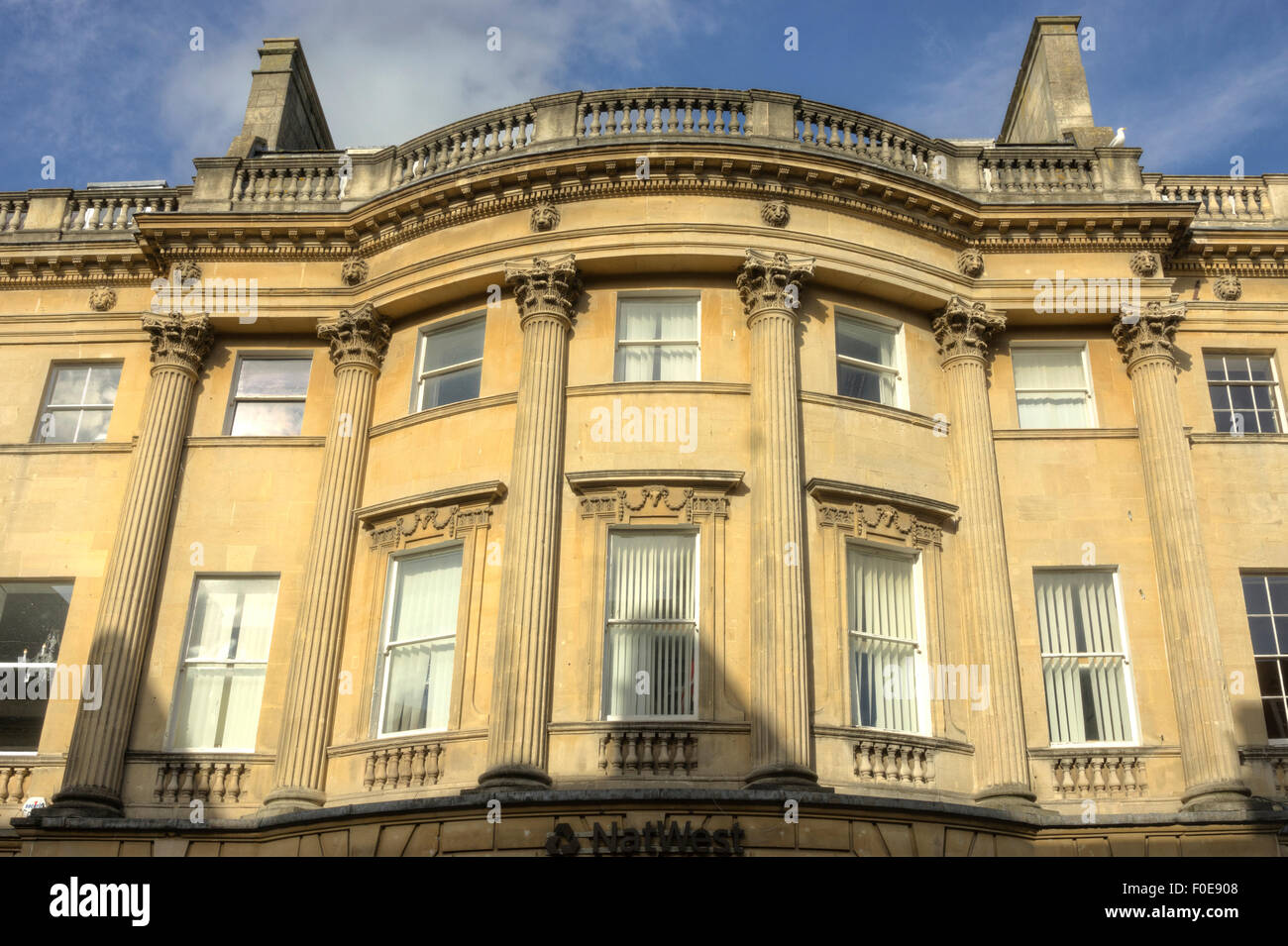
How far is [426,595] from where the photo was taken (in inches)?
669

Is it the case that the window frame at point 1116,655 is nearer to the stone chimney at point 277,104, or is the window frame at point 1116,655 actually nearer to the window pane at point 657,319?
the window pane at point 657,319

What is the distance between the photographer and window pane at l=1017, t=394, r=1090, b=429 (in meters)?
19.0

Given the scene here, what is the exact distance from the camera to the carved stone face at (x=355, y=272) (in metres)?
19.5

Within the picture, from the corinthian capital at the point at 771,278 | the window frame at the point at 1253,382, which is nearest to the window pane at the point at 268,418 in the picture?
the corinthian capital at the point at 771,278

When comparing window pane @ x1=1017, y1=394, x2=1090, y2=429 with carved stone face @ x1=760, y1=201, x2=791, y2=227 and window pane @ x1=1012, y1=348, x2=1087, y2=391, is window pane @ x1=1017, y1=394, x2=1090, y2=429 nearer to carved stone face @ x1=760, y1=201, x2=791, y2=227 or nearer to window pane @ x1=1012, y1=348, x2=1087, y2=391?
window pane @ x1=1012, y1=348, x2=1087, y2=391

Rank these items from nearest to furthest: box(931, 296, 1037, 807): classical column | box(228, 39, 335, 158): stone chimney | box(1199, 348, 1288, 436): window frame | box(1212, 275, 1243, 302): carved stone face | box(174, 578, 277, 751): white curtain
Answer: box(931, 296, 1037, 807): classical column → box(174, 578, 277, 751): white curtain → box(1199, 348, 1288, 436): window frame → box(1212, 275, 1243, 302): carved stone face → box(228, 39, 335, 158): stone chimney

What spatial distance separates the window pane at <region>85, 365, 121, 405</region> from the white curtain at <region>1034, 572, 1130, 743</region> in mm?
14669

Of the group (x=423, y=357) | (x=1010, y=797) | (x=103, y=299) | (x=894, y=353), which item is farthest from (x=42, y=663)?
(x=1010, y=797)

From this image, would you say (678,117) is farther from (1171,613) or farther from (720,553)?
(1171,613)

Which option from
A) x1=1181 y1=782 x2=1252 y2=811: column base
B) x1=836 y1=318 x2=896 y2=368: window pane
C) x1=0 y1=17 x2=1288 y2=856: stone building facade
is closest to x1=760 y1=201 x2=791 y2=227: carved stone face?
x1=0 y1=17 x2=1288 y2=856: stone building facade

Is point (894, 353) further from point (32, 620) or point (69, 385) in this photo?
point (32, 620)

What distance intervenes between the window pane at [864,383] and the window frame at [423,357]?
521 centimetres

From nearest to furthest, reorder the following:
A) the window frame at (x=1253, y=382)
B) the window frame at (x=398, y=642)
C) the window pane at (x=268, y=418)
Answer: the window frame at (x=398, y=642) → the window frame at (x=1253, y=382) → the window pane at (x=268, y=418)

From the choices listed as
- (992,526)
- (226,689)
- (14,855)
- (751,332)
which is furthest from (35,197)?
(992,526)
